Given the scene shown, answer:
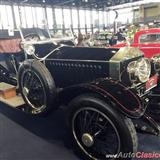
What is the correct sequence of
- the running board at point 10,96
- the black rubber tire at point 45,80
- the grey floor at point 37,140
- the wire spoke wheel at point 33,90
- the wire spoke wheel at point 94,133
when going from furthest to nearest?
the running board at point 10,96 < the wire spoke wheel at point 33,90 < the black rubber tire at point 45,80 < the grey floor at point 37,140 < the wire spoke wheel at point 94,133

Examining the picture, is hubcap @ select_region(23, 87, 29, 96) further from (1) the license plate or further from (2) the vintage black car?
(1) the license plate

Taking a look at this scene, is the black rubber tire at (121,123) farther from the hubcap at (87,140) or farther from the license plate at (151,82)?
A: the license plate at (151,82)

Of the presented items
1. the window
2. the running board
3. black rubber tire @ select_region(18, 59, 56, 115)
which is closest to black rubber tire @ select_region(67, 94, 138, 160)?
black rubber tire @ select_region(18, 59, 56, 115)

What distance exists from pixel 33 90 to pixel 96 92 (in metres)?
Answer: 1.27

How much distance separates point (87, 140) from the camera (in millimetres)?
2432

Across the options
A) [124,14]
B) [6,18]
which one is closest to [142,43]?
[6,18]

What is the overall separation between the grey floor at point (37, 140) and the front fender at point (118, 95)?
0.78m

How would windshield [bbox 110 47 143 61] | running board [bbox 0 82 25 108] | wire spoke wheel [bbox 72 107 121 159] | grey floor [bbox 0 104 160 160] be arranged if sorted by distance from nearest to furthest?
wire spoke wheel [bbox 72 107 121 159], windshield [bbox 110 47 143 61], grey floor [bbox 0 104 160 160], running board [bbox 0 82 25 108]

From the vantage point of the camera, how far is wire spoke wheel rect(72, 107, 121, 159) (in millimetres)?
2354

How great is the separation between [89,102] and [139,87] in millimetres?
706

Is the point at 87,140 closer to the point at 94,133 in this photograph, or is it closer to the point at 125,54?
the point at 94,133

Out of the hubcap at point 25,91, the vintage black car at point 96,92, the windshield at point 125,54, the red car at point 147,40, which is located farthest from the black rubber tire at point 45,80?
the red car at point 147,40

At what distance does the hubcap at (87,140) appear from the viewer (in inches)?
94.7

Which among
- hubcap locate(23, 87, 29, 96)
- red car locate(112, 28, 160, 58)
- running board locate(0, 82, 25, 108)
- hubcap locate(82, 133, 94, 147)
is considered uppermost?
red car locate(112, 28, 160, 58)
